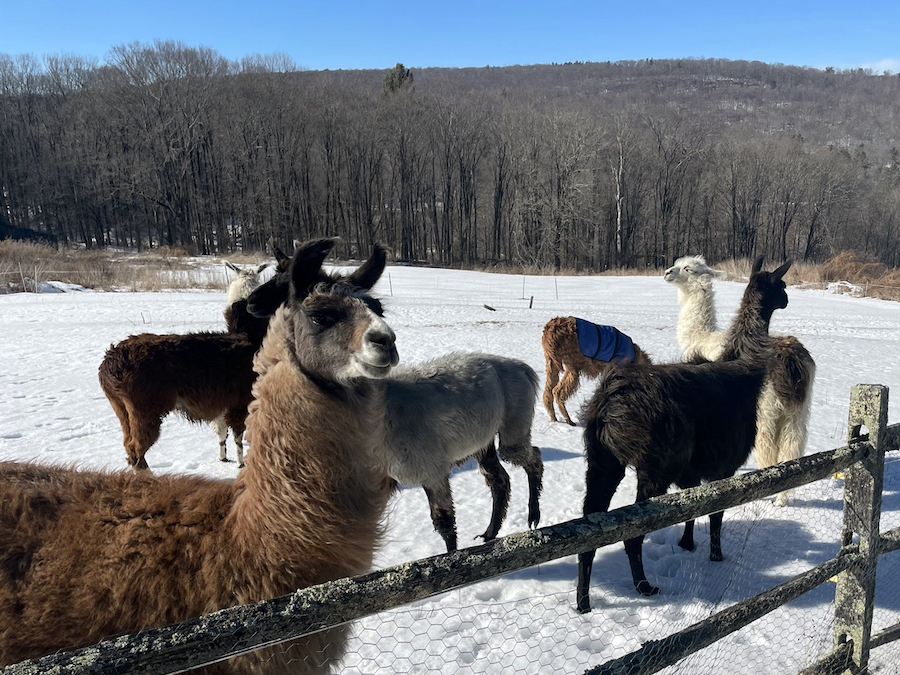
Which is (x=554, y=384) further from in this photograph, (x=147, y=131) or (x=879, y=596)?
(x=147, y=131)

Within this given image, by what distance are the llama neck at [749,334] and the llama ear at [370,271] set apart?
3674mm

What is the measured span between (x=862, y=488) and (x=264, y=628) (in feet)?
8.34

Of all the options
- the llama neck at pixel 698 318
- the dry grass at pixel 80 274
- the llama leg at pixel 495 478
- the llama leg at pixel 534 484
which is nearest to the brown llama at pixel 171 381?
the llama leg at pixel 495 478

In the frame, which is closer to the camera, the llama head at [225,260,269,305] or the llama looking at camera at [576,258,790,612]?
the llama looking at camera at [576,258,790,612]

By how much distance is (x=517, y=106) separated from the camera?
53.3 metres

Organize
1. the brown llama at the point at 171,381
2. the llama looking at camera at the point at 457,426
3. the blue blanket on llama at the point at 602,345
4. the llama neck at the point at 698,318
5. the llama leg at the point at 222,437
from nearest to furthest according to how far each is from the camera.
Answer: the llama looking at camera at the point at 457,426, the brown llama at the point at 171,381, the llama leg at the point at 222,437, the llama neck at the point at 698,318, the blue blanket on llama at the point at 602,345

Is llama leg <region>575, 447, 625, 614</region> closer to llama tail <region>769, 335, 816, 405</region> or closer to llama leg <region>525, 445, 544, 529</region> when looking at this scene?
llama leg <region>525, 445, 544, 529</region>

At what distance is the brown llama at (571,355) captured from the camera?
753 cm

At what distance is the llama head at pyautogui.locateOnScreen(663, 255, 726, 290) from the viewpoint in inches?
290

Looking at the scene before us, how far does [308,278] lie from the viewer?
2342 millimetres

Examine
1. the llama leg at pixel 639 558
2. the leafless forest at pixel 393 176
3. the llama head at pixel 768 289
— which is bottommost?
the llama leg at pixel 639 558

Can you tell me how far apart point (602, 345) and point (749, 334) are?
8.64 feet

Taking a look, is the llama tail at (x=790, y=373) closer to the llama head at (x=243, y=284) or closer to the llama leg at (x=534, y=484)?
the llama leg at (x=534, y=484)

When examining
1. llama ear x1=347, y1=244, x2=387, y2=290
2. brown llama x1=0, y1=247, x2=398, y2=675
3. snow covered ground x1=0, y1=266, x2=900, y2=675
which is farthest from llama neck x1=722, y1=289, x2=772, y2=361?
brown llama x1=0, y1=247, x2=398, y2=675
